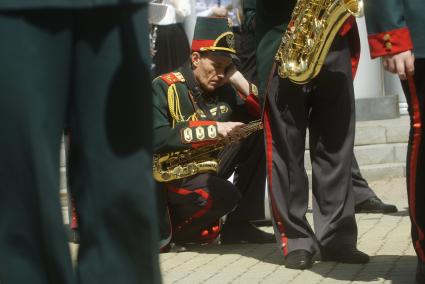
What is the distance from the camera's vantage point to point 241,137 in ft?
19.9

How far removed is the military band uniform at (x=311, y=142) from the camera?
17.7 ft

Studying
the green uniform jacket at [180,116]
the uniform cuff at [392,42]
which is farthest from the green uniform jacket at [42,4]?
the green uniform jacket at [180,116]

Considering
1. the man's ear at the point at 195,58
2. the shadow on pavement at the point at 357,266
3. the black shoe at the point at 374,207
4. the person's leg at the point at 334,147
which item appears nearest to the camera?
the shadow on pavement at the point at 357,266

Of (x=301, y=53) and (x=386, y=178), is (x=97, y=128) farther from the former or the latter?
(x=386, y=178)

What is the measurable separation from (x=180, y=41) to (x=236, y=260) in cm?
297

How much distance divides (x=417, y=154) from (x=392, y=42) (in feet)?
1.67

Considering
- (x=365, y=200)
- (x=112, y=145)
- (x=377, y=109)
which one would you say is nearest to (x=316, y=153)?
(x=365, y=200)

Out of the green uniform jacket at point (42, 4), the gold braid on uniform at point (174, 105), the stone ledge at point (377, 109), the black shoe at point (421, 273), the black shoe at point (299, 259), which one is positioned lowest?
the black shoe at point (299, 259)

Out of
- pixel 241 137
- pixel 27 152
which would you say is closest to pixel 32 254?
pixel 27 152

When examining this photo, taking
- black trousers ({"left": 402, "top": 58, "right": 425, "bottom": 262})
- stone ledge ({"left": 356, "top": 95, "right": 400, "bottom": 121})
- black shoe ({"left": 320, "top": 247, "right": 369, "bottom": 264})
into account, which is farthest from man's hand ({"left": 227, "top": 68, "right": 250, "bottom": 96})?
stone ledge ({"left": 356, "top": 95, "right": 400, "bottom": 121})

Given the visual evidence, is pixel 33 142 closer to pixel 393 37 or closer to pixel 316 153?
pixel 393 37

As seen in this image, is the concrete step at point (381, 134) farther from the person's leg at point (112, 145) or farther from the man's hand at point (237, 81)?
the person's leg at point (112, 145)

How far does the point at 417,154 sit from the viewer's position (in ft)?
14.6

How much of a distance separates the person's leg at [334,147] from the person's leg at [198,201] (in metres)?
0.73
